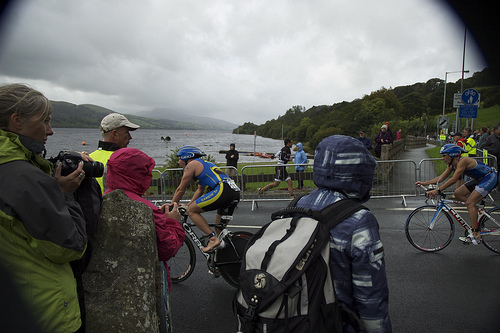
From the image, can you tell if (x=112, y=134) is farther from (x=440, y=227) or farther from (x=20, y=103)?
(x=440, y=227)

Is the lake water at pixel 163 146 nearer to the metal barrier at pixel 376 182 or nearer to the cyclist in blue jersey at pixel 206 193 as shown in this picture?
the metal barrier at pixel 376 182

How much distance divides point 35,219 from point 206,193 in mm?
3091

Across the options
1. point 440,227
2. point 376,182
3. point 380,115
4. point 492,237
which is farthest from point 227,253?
point 380,115

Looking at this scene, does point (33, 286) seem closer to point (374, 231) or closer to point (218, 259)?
point (374, 231)

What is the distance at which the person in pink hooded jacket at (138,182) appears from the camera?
230cm

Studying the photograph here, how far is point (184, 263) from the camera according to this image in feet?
15.4

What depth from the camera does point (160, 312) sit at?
224cm

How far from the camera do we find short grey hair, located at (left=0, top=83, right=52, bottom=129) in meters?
1.58

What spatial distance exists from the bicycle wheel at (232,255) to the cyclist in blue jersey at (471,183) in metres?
3.43

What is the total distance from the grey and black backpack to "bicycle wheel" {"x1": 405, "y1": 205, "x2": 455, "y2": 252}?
185 inches

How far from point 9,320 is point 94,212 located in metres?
0.64

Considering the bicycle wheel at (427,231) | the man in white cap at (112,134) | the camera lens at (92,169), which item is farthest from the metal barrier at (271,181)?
the camera lens at (92,169)

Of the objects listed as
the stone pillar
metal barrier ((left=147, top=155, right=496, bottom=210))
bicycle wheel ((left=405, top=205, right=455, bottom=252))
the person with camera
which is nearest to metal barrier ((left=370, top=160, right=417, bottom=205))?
metal barrier ((left=147, top=155, right=496, bottom=210))

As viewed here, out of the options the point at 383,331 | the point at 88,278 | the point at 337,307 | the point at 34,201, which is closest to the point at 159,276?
the point at 88,278
